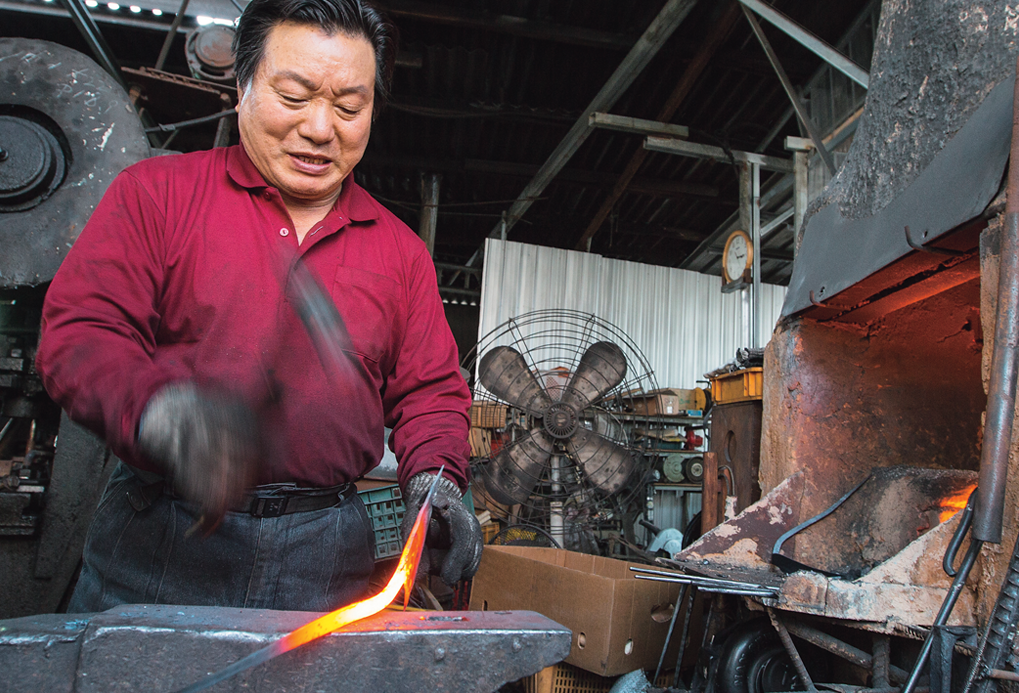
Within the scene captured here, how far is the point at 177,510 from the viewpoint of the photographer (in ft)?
4.84

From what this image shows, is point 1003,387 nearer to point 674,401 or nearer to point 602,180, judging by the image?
point 674,401

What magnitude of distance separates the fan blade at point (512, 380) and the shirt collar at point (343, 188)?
4060 millimetres

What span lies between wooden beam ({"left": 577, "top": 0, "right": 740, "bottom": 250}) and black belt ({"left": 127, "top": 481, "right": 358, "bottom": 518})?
5378mm

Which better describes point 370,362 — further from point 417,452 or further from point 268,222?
point 268,222

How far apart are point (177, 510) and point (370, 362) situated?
0.55m

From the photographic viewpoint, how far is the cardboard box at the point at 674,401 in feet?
23.0

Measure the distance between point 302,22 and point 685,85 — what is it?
5.41 meters

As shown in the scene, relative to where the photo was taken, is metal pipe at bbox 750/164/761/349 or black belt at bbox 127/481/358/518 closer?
black belt at bbox 127/481/358/518

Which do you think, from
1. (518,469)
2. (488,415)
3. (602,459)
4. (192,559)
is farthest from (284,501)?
(488,415)

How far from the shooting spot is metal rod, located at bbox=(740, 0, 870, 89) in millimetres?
4613

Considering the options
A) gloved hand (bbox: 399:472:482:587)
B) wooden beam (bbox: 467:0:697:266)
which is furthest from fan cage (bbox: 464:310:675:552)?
gloved hand (bbox: 399:472:482:587)

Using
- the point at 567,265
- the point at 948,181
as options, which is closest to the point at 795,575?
the point at 948,181

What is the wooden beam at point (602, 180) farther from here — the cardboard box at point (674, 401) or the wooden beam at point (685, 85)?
the cardboard box at point (674, 401)

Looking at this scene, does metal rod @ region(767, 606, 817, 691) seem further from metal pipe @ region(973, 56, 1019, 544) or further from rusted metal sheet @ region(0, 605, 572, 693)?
rusted metal sheet @ region(0, 605, 572, 693)
